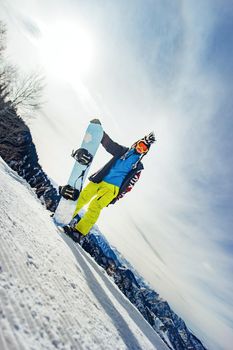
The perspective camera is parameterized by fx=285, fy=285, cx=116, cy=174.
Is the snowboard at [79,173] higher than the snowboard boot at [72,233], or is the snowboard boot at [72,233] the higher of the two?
the snowboard at [79,173]

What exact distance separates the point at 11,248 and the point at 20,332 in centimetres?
102

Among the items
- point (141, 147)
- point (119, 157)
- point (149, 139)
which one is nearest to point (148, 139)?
point (149, 139)

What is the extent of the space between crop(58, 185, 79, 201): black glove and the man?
293 millimetres

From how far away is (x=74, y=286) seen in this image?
2.96m

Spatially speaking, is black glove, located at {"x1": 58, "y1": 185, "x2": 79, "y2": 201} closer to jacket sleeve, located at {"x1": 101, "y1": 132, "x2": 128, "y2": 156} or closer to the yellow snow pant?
the yellow snow pant

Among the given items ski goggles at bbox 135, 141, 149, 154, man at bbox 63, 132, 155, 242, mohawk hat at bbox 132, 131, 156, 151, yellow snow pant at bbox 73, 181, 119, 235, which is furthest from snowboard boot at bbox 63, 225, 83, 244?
mohawk hat at bbox 132, 131, 156, 151

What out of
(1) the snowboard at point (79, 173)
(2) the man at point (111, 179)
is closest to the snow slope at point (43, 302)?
(1) the snowboard at point (79, 173)

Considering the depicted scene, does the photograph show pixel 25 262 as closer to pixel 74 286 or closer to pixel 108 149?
pixel 74 286

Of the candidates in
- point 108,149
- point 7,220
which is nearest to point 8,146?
point 108,149

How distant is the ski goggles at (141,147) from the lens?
24.1 feet

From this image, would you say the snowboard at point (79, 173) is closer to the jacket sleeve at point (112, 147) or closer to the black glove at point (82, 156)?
the black glove at point (82, 156)

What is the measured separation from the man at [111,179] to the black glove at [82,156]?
1.37ft

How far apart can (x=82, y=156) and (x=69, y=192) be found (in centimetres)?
91

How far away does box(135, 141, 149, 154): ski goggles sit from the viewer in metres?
7.36
